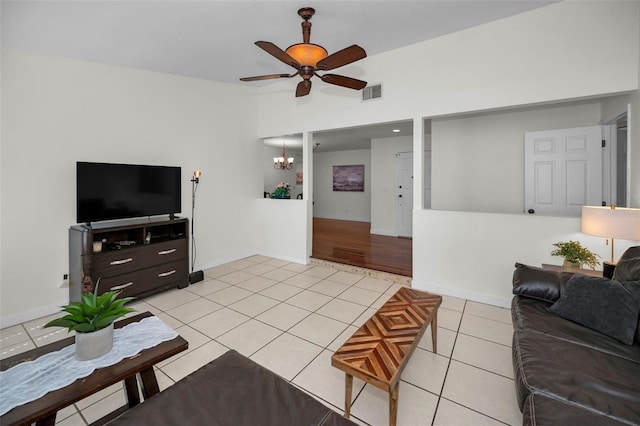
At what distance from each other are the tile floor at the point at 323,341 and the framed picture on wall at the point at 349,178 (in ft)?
16.9

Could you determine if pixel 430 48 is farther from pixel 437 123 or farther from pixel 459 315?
pixel 459 315

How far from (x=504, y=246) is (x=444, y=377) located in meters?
1.81

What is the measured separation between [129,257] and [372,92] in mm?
3722

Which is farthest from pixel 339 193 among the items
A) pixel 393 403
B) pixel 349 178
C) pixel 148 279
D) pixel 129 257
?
pixel 393 403

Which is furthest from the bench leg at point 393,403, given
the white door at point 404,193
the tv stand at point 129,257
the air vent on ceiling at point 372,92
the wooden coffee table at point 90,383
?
the white door at point 404,193

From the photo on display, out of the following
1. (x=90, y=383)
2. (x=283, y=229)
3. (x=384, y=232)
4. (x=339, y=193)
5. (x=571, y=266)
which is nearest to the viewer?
(x=90, y=383)

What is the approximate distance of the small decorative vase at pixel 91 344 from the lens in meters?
1.35

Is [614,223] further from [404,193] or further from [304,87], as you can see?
[404,193]

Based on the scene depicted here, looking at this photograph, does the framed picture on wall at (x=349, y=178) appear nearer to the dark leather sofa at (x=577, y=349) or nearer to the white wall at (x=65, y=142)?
the white wall at (x=65, y=142)

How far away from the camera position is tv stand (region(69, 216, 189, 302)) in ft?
9.34

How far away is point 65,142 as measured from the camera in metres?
3.04

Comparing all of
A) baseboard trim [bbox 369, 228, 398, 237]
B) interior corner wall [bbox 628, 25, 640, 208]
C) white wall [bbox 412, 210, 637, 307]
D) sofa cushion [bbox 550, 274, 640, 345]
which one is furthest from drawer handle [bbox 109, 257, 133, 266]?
baseboard trim [bbox 369, 228, 398, 237]

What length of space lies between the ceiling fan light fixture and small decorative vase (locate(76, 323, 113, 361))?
2364mm

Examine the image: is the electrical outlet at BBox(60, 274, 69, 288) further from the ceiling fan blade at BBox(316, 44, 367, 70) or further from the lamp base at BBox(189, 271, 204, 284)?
the ceiling fan blade at BBox(316, 44, 367, 70)
